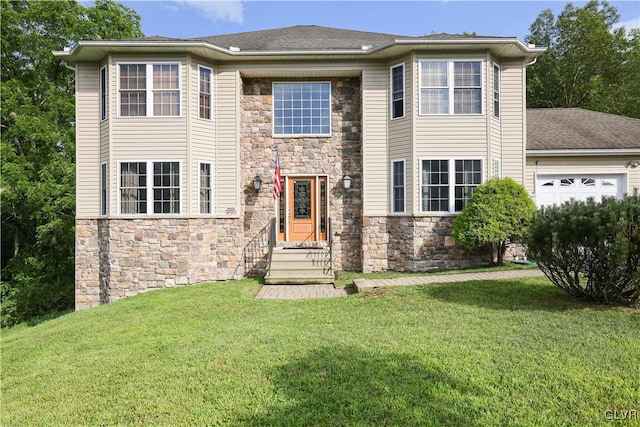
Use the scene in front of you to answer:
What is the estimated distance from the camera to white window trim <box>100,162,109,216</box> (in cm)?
991

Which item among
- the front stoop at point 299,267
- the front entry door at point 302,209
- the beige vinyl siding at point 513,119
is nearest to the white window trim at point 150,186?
the front stoop at point 299,267

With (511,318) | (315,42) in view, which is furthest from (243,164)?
(511,318)

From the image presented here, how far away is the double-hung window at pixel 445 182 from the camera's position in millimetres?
10039

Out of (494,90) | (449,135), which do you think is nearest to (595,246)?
(449,135)

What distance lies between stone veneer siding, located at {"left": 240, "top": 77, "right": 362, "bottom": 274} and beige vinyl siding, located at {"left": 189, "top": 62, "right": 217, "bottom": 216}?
1160 millimetres

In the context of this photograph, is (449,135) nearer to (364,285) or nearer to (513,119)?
(513,119)

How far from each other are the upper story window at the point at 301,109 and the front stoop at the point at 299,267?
12.3 ft

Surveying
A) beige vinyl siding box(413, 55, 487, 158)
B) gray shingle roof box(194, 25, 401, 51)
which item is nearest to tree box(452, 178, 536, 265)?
beige vinyl siding box(413, 55, 487, 158)

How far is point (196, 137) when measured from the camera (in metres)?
9.98

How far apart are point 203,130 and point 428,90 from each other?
6552 millimetres

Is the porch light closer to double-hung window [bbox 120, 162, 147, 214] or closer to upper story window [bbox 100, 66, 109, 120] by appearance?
double-hung window [bbox 120, 162, 147, 214]

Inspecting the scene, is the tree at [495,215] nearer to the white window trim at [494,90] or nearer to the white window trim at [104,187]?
the white window trim at [494,90]

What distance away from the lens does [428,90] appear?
10.0 m

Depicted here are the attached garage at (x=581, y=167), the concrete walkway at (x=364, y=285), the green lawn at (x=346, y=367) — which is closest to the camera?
the green lawn at (x=346, y=367)
